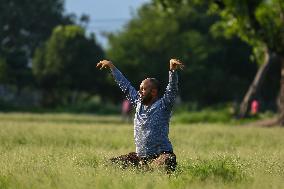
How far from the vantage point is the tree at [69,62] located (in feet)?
241

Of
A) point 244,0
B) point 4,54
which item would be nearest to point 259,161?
point 244,0

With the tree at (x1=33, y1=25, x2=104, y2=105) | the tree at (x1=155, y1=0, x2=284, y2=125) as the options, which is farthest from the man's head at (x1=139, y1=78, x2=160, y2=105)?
the tree at (x1=33, y1=25, x2=104, y2=105)

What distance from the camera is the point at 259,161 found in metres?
11.5

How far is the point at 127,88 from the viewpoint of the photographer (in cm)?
1071

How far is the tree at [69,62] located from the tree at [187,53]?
2505 millimetres

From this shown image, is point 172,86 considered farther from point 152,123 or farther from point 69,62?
point 69,62

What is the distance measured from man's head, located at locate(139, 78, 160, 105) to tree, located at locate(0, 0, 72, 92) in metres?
68.4

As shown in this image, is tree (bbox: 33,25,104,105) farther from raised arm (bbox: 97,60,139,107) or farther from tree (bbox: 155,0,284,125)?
raised arm (bbox: 97,60,139,107)

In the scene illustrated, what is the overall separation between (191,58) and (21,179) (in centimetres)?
6585

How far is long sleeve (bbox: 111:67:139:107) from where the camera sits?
10.6 metres

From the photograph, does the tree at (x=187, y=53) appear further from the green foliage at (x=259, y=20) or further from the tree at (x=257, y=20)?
the green foliage at (x=259, y=20)

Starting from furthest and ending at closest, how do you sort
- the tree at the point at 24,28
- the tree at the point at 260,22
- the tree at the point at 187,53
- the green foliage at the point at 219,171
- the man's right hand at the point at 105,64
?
1. the tree at the point at 24,28
2. the tree at the point at 187,53
3. the tree at the point at 260,22
4. the man's right hand at the point at 105,64
5. the green foliage at the point at 219,171

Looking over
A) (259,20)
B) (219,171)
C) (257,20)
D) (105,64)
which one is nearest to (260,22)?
(259,20)

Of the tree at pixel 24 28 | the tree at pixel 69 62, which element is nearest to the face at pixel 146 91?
the tree at pixel 69 62
